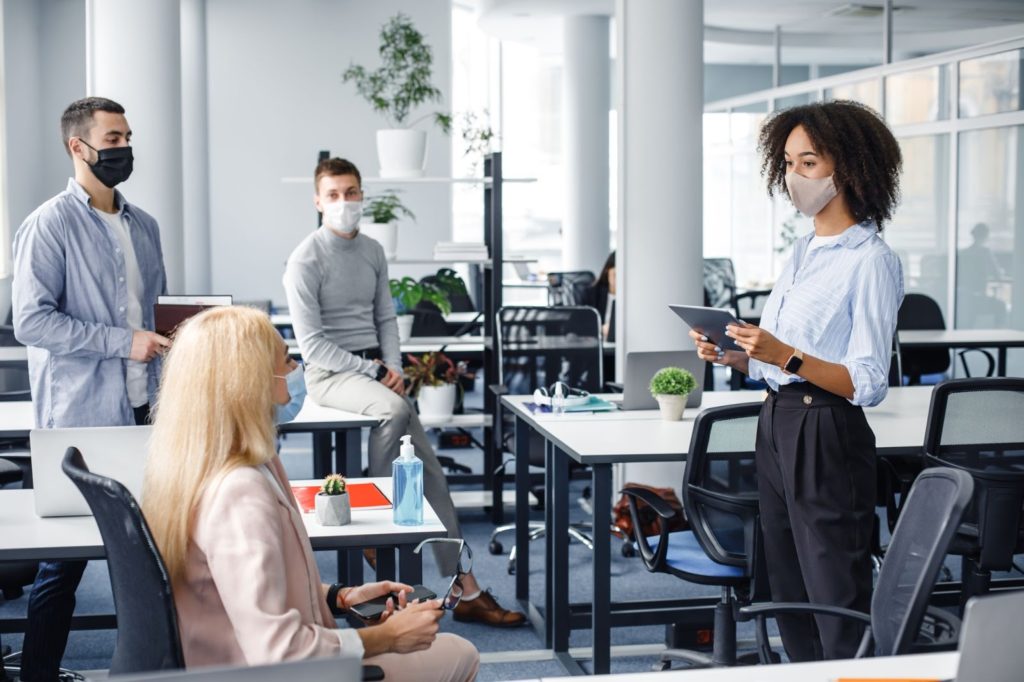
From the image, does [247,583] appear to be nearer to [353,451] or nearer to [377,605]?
[377,605]

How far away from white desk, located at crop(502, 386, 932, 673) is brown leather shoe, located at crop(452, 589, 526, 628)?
7 cm

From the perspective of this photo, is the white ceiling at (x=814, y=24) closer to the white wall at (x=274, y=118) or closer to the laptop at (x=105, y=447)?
the white wall at (x=274, y=118)

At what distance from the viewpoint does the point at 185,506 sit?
1.90m

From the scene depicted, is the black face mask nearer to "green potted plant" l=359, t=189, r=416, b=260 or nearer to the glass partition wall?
"green potted plant" l=359, t=189, r=416, b=260

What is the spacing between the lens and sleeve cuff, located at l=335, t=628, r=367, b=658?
1.98 metres

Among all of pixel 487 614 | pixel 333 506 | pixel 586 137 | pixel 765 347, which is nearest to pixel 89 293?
pixel 333 506

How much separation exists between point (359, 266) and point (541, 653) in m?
1.81

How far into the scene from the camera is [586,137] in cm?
1149

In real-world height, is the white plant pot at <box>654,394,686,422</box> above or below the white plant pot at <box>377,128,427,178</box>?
below

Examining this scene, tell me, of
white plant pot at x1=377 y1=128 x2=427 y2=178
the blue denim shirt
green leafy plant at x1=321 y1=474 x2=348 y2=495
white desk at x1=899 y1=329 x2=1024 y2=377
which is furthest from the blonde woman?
white desk at x1=899 y1=329 x2=1024 y2=377

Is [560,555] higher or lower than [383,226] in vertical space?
lower

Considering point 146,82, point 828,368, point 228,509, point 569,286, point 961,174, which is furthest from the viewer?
point 569,286

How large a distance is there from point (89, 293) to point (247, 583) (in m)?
1.93

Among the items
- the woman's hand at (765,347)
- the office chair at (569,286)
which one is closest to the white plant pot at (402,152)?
the woman's hand at (765,347)
